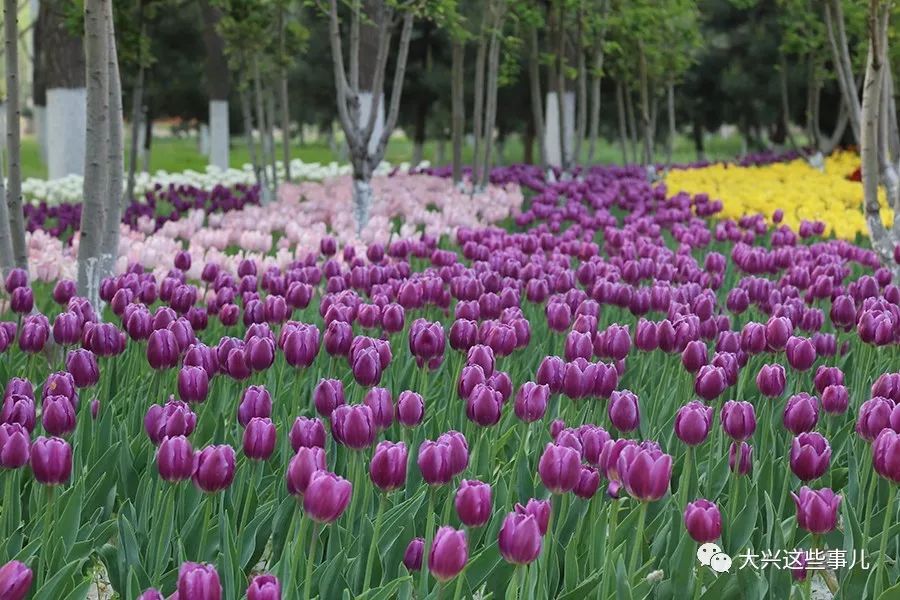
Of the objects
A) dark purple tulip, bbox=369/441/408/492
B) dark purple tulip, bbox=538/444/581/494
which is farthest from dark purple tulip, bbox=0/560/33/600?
dark purple tulip, bbox=538/444/581/494

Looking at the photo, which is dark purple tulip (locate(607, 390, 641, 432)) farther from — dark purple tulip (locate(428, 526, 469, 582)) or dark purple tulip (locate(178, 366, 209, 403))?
dark purple tulip (locate(178, 366, 209, 403))

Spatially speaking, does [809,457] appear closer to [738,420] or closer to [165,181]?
[738,420]

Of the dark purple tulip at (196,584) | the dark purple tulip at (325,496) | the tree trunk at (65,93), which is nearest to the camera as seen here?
the dark purple tulip at (196,584)

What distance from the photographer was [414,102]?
28.0 meters

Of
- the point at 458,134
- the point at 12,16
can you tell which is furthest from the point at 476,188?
the point at 12,16

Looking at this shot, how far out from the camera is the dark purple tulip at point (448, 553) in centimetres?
213

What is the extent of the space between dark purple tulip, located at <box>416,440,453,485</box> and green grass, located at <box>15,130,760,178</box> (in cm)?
2788

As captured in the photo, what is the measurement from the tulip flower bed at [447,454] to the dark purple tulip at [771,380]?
0.04 ft

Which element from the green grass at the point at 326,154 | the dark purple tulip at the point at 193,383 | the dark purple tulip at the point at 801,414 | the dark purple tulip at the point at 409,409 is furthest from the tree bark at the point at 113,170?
the green grass at the point at 326,154

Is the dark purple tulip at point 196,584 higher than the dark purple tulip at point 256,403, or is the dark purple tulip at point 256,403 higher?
the dark purple tulip at point 256,403

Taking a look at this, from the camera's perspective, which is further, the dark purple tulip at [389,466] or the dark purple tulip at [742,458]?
the dark purple tulip at [742,458]

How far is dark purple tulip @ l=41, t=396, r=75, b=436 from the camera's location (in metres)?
2.96

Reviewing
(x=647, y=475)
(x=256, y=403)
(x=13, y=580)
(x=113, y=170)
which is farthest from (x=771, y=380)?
(x=113, y=170)

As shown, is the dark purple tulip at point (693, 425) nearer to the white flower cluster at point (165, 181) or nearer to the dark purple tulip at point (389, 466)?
the dark purple tulip at point (389, 466)
